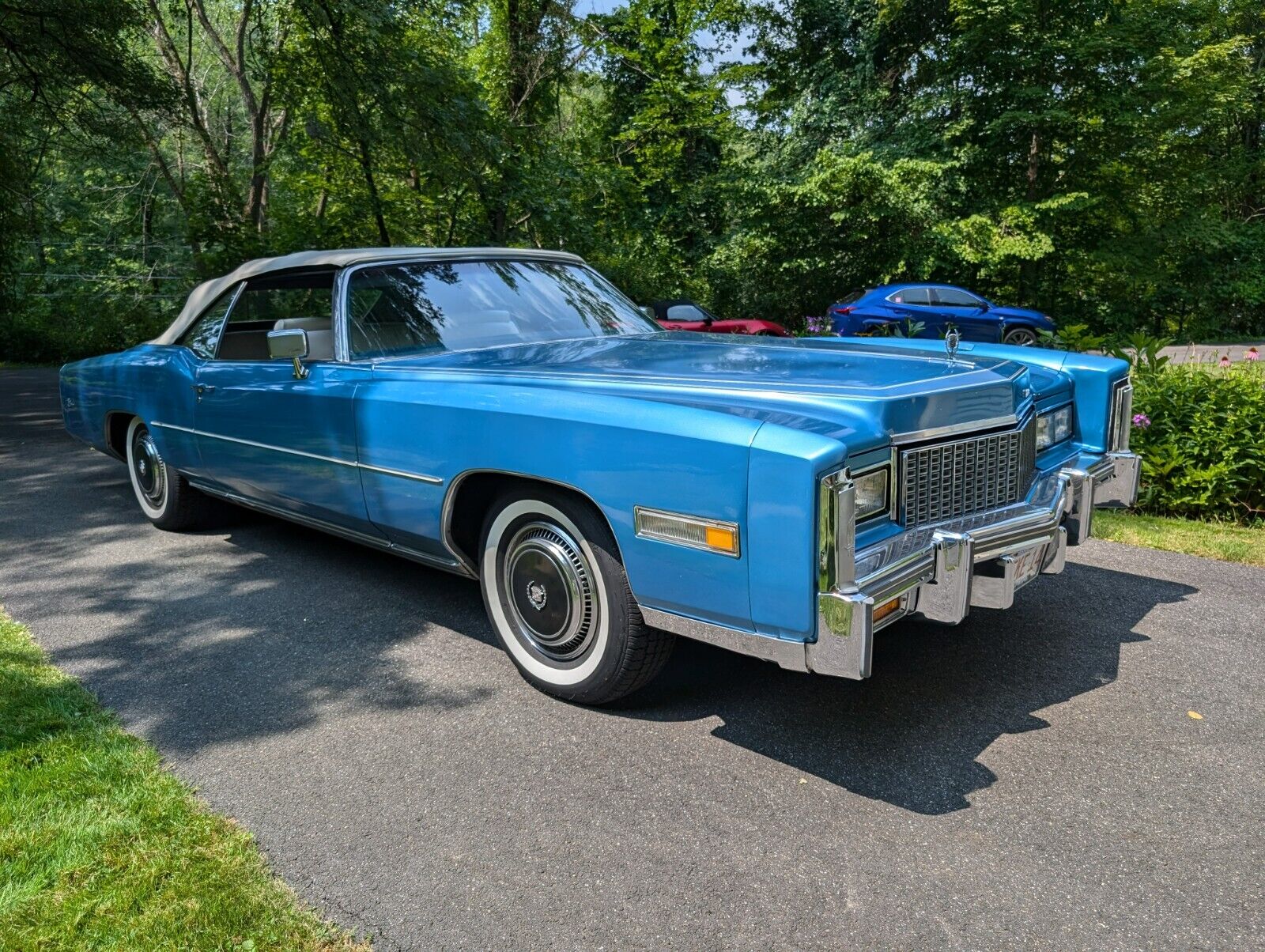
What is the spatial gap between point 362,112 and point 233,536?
7.64 meters

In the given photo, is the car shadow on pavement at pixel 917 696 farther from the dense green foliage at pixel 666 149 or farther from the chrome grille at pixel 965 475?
the dense green foliage at pixel 666 149

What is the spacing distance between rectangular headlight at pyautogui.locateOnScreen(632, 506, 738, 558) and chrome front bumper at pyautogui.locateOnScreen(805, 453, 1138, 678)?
0.98 ft

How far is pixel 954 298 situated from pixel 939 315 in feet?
1.93

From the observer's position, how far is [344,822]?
2572mm

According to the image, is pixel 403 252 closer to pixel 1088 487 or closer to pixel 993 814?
pixel 1088 487

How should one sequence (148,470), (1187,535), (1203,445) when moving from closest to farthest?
(1187,535)
(1203,445)
(148,470)

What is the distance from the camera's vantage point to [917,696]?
10.8ft

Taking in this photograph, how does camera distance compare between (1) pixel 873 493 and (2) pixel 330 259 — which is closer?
(1) pixel 873 493

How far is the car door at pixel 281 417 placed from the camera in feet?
12.9

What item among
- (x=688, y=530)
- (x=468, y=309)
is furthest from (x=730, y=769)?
(x=468, y=309)

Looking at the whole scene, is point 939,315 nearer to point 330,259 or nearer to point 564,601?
point 330,259

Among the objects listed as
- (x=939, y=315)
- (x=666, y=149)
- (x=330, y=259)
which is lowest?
(x=939, y=315)

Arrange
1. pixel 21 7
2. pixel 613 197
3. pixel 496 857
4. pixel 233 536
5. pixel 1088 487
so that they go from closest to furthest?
1. pixel 496 857
2. pixel 1088 487
3. pixel 233 536
4. pixel 21 7
5. pixel 613 197

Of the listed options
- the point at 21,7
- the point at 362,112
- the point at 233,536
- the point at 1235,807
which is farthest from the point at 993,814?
A: the point at 21,7
